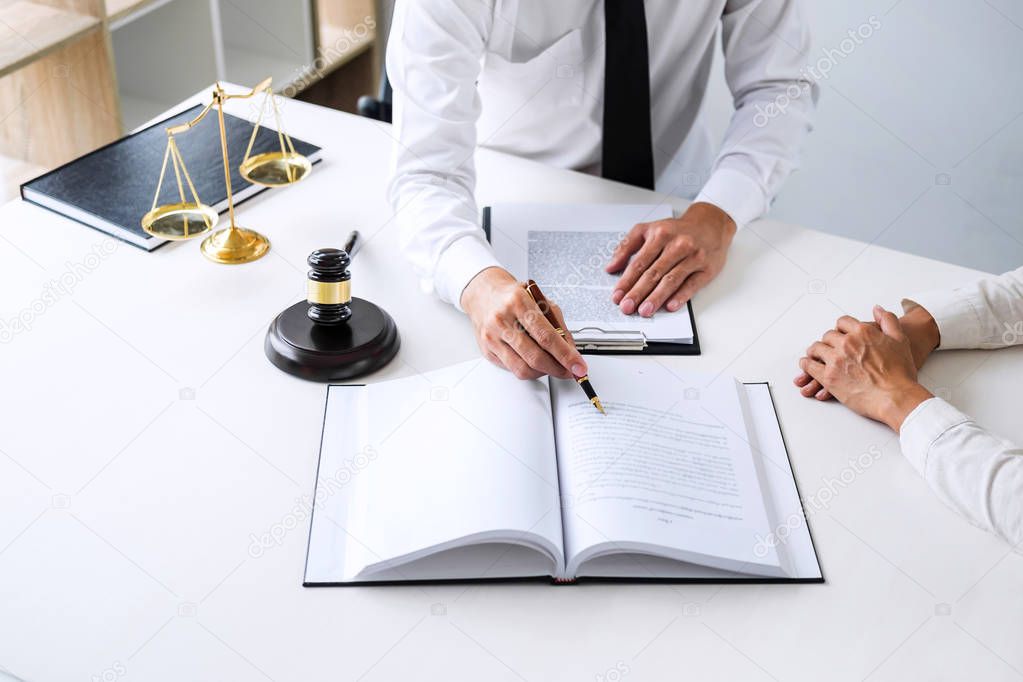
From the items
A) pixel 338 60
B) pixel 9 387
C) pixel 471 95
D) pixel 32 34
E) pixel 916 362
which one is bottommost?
pixel 338 60

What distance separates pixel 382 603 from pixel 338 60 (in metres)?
2.95

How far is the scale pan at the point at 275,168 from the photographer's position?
1636mm

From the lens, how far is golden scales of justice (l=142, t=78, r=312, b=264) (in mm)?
1521

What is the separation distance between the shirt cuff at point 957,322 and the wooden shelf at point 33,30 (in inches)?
90.6

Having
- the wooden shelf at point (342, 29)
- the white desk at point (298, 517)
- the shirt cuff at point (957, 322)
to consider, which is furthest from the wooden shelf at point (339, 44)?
the shirt cuff at point (957, 322)

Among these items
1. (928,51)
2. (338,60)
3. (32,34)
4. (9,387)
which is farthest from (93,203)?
(928,51)

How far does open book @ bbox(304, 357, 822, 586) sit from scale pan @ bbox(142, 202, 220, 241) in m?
0.40

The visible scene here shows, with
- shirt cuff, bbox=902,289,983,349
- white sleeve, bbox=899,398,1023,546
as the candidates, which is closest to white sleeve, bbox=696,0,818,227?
shirt cuff, bbox=902,289,983,349

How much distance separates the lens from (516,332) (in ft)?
4.33

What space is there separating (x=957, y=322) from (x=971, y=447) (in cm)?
29

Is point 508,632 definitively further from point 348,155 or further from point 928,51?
point 928,51

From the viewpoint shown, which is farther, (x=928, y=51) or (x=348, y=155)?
(x=928, y=51)

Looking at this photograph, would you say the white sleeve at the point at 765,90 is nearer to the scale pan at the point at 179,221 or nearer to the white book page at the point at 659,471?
the white book page at the point at 659,471

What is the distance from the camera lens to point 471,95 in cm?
164
